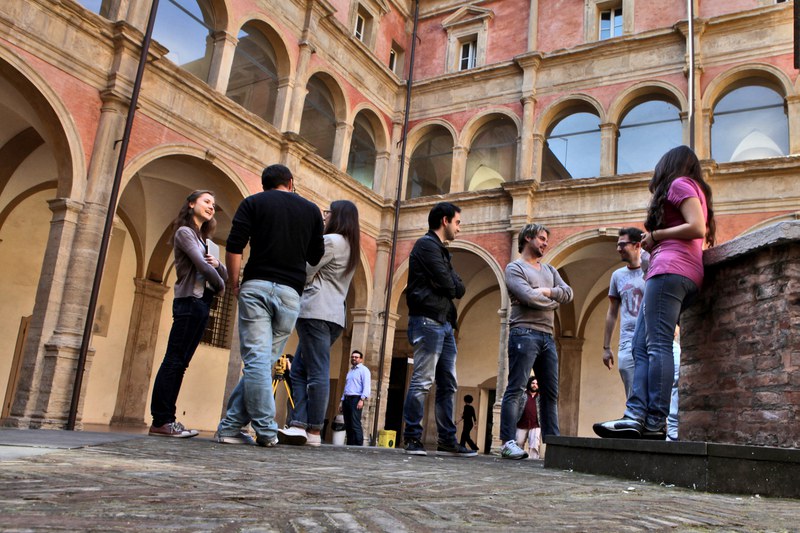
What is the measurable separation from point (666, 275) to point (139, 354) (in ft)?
50.2

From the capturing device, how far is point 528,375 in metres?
5.34

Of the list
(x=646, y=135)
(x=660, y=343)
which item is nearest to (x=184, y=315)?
(x=660, y=343)

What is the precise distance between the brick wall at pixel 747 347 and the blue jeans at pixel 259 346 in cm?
249

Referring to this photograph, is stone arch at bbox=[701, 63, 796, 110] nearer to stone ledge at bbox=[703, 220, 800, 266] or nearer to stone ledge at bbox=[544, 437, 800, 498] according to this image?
stone ledge at bbox=[703, 220, 800, 266]

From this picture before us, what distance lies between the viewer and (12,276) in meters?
14.8

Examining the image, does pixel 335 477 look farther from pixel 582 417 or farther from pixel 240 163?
pixel 582 417

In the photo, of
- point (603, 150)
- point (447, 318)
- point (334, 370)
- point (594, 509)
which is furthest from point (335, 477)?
point (334, 370)

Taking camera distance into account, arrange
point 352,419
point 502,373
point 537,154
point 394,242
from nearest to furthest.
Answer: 1. point 352,419
2. point 502,373
3. point 537,154
4. point 394,242

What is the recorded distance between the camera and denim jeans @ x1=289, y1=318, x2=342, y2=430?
4.70 meters

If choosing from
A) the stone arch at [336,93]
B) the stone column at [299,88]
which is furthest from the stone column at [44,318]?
the stone arch at [336,93]

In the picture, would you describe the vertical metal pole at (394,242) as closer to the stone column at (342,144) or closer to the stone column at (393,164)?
the stone column at (393,164)

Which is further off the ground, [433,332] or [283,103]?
[283,103]

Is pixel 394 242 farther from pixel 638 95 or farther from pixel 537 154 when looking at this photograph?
pixel 638 95

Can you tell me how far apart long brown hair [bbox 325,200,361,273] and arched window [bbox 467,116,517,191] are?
14.0m
